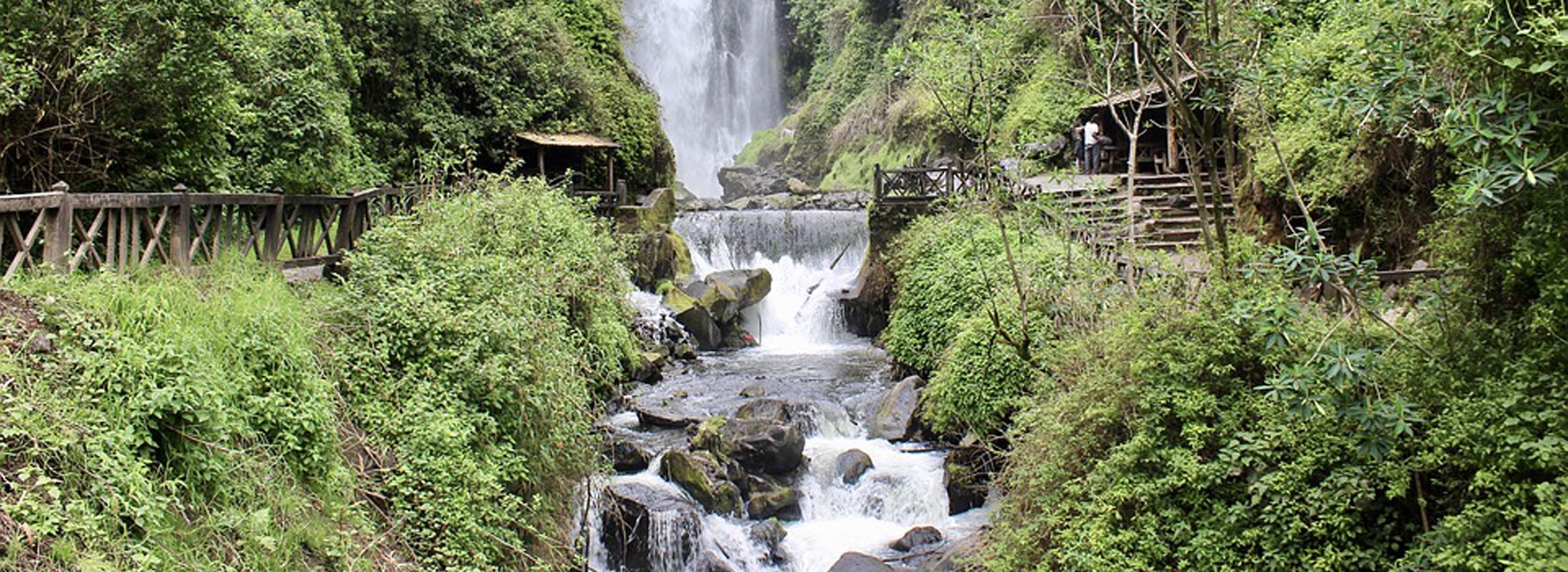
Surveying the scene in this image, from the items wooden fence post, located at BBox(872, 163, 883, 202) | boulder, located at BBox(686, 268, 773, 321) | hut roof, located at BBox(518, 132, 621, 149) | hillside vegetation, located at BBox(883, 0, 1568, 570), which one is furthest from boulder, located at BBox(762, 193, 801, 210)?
hillside vegetation, located at BBox(883, 0, 1568, 570)

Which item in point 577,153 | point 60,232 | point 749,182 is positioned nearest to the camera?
point 60,232

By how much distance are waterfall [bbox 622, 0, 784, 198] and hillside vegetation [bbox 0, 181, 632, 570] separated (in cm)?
3510

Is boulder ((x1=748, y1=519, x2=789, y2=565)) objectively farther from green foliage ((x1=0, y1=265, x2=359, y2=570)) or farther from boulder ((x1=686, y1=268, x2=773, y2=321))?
boulder ((x1=686, y1=268, x2=773, y2=321))

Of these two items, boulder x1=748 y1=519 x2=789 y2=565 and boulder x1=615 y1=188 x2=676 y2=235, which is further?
boulder x1=615 y1=188 x2=676 y2=235

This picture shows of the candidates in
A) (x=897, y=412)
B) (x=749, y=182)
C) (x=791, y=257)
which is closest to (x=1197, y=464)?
(x=897, y=412)

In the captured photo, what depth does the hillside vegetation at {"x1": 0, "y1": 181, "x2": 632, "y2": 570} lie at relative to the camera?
5.39 metres

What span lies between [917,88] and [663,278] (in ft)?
36.6

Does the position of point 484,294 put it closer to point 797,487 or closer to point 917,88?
point 797,487

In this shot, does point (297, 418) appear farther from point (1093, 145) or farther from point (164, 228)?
point (1093, 145)

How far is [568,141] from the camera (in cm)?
2323

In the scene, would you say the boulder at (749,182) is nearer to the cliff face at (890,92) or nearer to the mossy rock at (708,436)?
the cliff face at (890,92)

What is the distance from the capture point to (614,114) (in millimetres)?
A: 25656

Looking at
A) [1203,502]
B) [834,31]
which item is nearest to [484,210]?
[1203,502]

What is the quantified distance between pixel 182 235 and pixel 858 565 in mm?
6810
